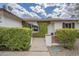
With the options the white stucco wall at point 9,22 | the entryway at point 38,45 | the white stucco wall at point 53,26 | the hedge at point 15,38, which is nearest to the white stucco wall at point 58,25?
the white stucco wall at point 53,26

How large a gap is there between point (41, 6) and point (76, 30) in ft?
2.20

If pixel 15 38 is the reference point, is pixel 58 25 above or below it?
above

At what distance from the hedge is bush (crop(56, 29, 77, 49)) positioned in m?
0.48

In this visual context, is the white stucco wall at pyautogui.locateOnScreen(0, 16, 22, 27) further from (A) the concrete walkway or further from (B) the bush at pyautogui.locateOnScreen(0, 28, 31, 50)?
(A) the concrete walkway

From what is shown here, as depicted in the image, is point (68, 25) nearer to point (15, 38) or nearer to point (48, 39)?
point (48, 39)

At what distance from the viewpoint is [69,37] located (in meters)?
4.06

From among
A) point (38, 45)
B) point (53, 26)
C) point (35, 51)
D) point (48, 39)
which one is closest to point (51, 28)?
point (53, 26)

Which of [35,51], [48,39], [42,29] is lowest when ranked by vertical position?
[35,51]

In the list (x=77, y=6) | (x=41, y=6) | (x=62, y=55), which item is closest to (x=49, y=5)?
(x=41, y=6)

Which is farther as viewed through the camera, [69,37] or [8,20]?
[69,37]

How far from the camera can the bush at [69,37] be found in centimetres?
398

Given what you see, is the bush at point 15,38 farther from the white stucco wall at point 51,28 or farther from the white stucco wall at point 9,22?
the white stucco wall at point 51,28

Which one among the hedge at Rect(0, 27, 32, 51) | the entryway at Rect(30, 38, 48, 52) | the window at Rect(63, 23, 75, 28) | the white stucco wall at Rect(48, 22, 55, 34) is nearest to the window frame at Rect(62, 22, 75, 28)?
the window at Rect(63, 23, 75, 28)

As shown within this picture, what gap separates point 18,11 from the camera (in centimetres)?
395
